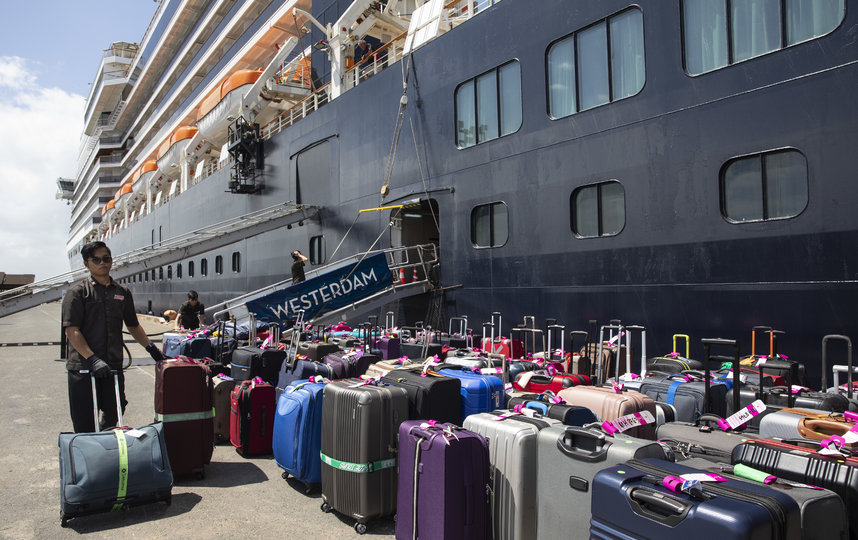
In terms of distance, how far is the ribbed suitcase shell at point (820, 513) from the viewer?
7.18 feet

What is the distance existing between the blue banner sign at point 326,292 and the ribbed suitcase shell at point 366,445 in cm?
664

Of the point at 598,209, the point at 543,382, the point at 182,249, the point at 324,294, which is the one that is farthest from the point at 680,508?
the point at 182,249

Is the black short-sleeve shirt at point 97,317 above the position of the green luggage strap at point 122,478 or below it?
above

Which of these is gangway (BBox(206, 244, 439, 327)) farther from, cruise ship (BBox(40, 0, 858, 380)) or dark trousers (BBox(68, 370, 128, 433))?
dark trousers (BBox(68, 370, 128, 433))

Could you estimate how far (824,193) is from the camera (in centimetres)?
629

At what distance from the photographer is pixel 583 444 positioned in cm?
303

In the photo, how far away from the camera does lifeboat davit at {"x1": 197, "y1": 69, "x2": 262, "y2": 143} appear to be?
71.7 feet

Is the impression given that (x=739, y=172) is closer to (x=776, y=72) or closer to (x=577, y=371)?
(x=776, y=72)

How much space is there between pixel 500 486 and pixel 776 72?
605 cm

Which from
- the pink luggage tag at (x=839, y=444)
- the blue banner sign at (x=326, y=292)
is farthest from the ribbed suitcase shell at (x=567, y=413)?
the blue banner sign at (x=326, y=292)

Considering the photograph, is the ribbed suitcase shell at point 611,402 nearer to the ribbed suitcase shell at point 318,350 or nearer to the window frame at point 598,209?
the ribbed suitcase shell at point 318,350

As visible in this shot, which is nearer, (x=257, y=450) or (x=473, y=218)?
(x=257, y=450)

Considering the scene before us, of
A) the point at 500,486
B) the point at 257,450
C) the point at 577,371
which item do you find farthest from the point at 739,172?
the point at 257,450

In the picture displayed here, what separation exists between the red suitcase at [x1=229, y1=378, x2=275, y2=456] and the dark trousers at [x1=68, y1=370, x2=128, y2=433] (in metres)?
1.12
